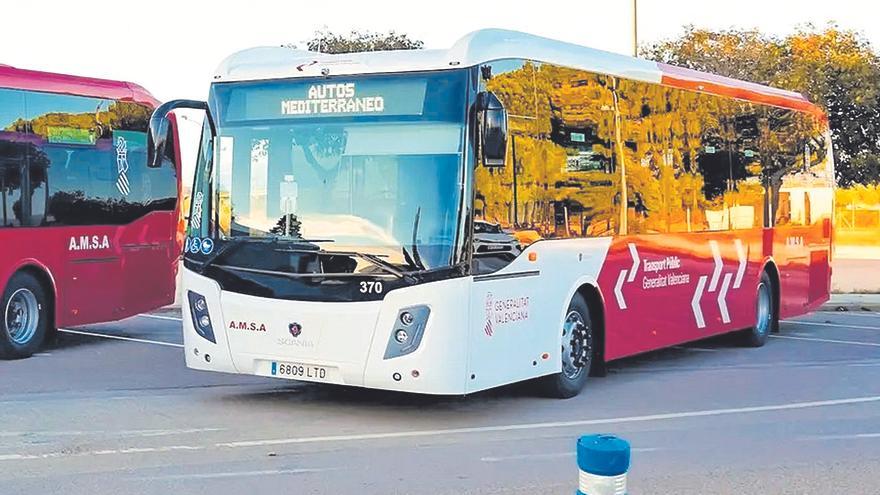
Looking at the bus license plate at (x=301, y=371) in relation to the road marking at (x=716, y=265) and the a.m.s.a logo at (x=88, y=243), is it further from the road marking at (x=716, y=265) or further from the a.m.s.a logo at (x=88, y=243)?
the road marking at (x=716, y=265)

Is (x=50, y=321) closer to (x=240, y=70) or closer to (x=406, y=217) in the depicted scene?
(x=240, y=70)

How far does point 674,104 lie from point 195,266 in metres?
5.70

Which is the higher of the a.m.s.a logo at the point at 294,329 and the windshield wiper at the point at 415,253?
the windshield wiper at the point at 415,253

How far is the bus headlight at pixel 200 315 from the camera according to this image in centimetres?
1025

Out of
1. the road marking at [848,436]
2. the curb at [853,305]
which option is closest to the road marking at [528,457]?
the road marking at [848,436]

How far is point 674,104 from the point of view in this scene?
13.4 m

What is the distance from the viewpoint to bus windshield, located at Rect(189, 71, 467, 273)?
31.2 ft

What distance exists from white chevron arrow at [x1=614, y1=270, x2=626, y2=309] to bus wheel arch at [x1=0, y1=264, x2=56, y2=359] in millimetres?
6478

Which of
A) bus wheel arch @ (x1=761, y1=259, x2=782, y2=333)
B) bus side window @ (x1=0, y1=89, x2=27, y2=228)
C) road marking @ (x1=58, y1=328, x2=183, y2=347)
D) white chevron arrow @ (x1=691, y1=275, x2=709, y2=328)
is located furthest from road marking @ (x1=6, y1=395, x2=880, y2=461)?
road marking @ (x1=58, y1=328, x2=183, y2=347)

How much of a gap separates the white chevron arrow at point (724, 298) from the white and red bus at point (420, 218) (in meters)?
2.33

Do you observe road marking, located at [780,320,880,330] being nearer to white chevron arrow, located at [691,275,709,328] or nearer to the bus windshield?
white chevron arrow, located at [691,275,709,328]

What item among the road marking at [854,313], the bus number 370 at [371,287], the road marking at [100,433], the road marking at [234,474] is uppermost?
the bus number 370 at [371,287]

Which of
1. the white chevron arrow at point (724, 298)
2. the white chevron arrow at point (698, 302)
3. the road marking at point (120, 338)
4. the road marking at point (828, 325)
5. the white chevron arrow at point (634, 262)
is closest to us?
the white chevron arrow at point (634, 262)

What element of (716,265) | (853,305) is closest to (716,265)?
(716,265)
